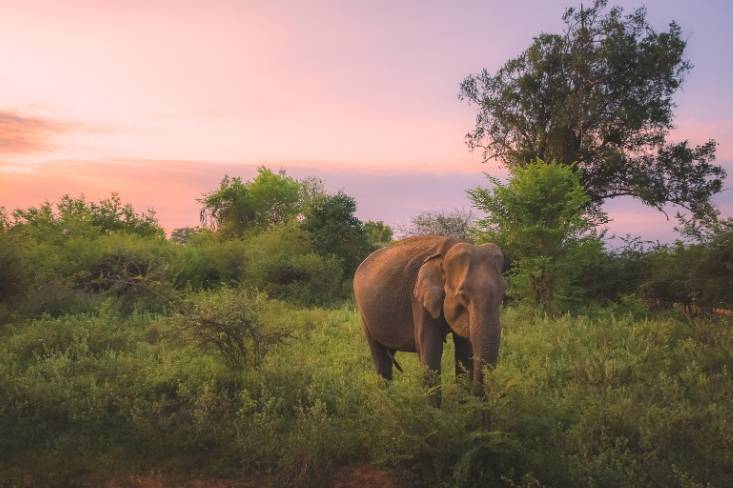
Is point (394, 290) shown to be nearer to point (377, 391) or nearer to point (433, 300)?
point (433, 300)

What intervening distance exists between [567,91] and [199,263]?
20.8 meters

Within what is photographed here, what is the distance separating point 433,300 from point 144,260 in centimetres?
1868

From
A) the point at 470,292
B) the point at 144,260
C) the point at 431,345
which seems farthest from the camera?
the point at 144,260

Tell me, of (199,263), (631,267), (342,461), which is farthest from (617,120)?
(342,461)

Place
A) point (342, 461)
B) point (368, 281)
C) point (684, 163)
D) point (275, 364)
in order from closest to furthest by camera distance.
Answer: point (342, 461)
point (368, 281)
point (275, 364)
point (684, 163)

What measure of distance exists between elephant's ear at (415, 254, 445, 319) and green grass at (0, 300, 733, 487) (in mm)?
876

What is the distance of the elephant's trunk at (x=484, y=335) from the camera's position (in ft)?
17.9

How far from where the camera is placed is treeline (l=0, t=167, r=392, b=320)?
1573cm

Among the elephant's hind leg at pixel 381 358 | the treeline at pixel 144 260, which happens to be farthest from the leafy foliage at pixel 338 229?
the elephant's hind leg at pixel 381 358

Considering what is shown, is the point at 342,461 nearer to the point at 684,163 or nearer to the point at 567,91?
the point at 567,91

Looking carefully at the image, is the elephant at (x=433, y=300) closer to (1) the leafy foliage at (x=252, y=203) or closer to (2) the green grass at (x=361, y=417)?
(2) the green grass at (x=361, y=417)

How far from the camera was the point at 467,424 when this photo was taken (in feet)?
18.6

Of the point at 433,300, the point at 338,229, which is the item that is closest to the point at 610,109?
the point at 338,229

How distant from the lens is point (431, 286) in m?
6.19
